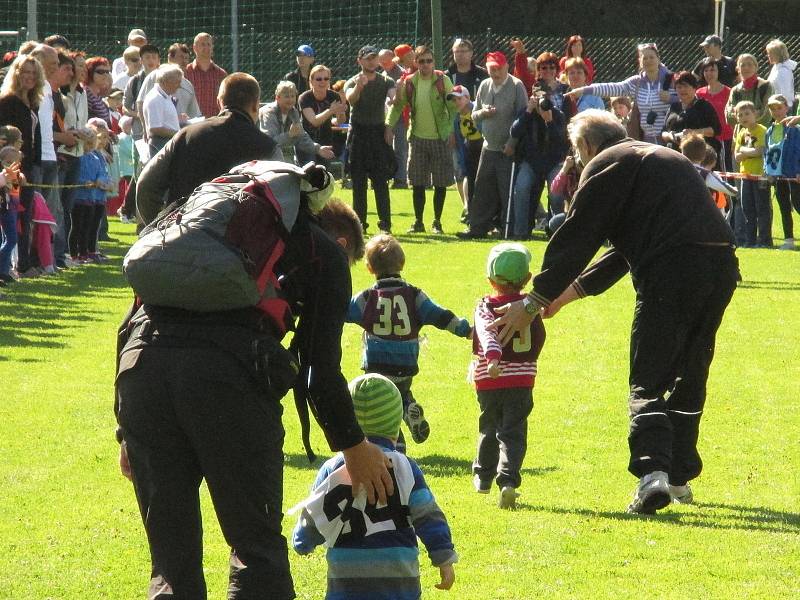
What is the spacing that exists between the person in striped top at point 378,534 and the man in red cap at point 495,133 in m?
14.6

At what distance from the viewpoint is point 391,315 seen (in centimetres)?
751

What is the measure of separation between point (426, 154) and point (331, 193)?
50.6 ft

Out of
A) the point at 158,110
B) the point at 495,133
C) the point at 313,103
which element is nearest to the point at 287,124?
the point at 313,103

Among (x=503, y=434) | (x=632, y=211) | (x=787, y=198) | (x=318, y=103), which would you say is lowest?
(x=787, y=198)

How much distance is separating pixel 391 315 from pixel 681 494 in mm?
1775

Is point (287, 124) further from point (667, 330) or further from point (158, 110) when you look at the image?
point (667, 330)

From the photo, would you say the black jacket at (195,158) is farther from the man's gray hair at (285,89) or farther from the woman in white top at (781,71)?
the woman in white top at (781,71)

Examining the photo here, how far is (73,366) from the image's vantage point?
35.6ft

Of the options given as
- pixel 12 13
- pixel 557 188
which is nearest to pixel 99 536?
pixel 557 188

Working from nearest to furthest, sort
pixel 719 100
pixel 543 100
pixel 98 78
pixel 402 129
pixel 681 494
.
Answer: pixel 681 494 → pixel 543 100 → pixel 98 78 → pixel 719 100 → pixel 402 129

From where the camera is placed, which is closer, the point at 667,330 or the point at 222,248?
the point at 222,248

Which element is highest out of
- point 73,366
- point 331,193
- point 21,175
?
point 331,193

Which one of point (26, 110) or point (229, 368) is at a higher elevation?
point (26, 110)

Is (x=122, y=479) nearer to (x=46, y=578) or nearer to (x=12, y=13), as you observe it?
(x=46, y=578)
